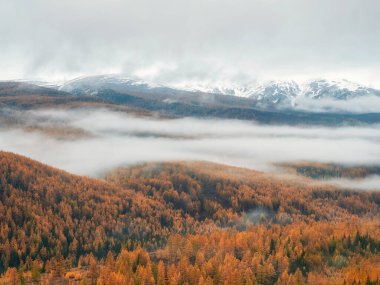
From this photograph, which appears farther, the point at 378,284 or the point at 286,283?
the point at 286,283

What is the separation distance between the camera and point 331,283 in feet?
Result: 642

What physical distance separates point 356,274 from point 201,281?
76471mm

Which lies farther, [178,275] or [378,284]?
[178,275]

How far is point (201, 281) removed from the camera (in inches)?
7426

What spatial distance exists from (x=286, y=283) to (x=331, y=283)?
21.3m

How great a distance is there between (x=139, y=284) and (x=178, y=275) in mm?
19298

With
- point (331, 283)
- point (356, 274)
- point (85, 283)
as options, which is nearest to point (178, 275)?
point (85, 283)

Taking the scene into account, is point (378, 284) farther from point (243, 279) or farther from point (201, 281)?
point (201, 281)

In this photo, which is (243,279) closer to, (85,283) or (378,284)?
(378,284)

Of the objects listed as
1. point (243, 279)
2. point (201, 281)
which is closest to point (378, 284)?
point (243, 279)

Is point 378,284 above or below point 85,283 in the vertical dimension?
above

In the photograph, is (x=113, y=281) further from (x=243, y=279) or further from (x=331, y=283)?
(x=331, y=283)

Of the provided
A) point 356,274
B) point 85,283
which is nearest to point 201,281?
point 85,283

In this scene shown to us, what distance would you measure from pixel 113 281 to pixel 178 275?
31.4 meters
